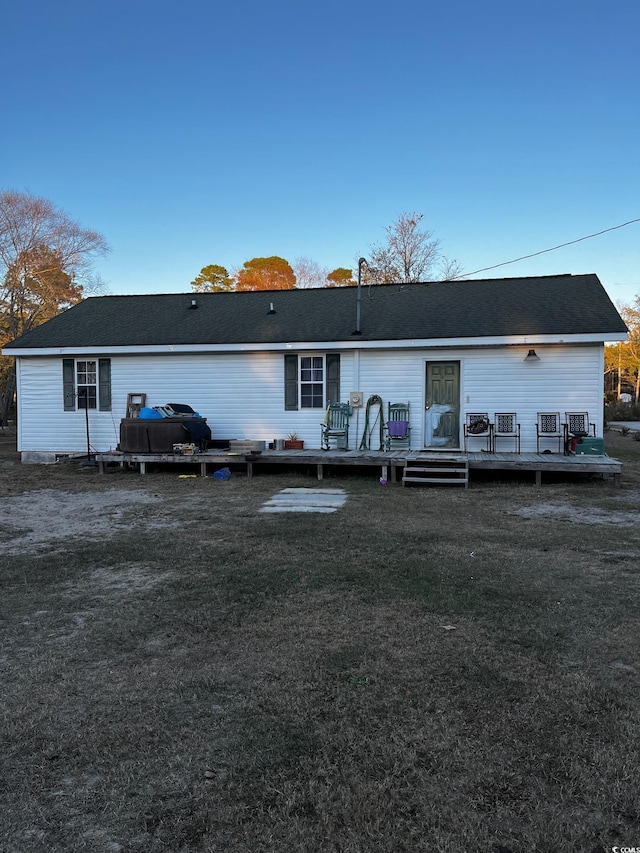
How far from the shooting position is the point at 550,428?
10391 millimetres

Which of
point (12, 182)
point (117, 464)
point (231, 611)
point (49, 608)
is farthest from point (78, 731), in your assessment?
point (12, 182)

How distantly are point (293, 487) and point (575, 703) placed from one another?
22.4ft

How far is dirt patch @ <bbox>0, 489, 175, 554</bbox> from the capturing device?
564cm

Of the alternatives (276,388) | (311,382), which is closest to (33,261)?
(276,388)

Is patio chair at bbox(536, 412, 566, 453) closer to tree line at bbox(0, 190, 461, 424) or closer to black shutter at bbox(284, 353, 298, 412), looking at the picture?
black shutter at bbox(284, 353, 298, 412)

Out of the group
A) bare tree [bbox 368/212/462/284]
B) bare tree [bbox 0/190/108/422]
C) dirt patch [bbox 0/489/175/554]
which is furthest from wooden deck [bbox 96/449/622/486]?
bare tree [bbox 0/190/108/422]

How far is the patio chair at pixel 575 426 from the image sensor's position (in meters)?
10.2

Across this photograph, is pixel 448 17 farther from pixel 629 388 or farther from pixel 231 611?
pixel 629 388

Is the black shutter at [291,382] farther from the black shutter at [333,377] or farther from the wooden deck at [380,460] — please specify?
the wooden deck at [380,460]

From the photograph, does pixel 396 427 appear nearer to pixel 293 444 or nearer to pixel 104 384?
pixel 293 444

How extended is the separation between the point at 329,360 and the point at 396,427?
1.99 meters

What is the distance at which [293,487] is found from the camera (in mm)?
9000

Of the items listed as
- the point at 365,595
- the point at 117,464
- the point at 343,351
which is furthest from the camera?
the point at 117,464

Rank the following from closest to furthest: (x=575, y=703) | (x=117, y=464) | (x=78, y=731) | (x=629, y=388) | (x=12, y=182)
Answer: (x=78, y=731)
(x=575, y=703)
(x=117, y=464)
(x=12, y=182)
(x=629, y=388)
